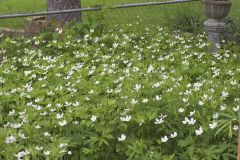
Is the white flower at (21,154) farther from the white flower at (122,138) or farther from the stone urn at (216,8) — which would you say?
the stone urn at (216,8)

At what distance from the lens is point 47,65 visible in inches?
219

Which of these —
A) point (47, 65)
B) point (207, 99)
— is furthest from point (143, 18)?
point (207, 99)

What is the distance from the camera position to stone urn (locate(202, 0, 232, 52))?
6.66 metres

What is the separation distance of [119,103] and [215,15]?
3.45 meters

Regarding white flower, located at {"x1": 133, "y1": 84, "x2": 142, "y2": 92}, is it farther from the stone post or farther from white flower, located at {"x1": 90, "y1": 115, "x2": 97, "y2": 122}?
the stone post

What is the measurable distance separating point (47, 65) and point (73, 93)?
53.7 inches

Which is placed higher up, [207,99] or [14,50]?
[207,99]

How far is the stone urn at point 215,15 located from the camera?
6.66 metres

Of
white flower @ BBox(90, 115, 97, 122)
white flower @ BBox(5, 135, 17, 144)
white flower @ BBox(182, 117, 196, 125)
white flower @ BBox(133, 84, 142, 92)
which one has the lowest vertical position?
white flower @ BBox(133, 84, 142, 92)

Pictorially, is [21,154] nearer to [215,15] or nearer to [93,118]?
[93,118]

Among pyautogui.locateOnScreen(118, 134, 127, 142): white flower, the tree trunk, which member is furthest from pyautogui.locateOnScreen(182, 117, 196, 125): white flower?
the tree trunk

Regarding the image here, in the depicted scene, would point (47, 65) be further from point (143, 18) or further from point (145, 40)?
point (143, 18)

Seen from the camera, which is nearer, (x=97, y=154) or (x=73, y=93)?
(x=97, y=154)

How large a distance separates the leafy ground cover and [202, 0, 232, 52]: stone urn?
1.47 ft
